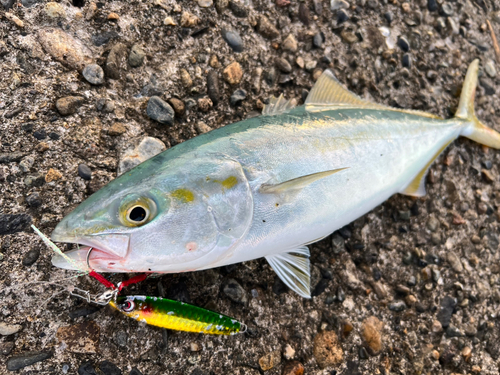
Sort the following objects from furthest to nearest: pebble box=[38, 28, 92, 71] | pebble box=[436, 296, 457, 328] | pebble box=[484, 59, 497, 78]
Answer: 1. pebble box=[484, 59, 497, 78]
2. pebble box=[436, 296, 457, 328]
3. pebble box=[38, 28, 92, 71]

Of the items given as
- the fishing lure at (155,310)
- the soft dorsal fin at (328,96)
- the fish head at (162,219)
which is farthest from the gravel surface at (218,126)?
the fish head at (162,219)

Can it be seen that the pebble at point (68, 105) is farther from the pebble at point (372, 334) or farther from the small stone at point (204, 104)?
the pebble at point (372, 334)

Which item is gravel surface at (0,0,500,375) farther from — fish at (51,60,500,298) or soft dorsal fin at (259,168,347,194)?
soft dorsal fin at (259,168,347,194)

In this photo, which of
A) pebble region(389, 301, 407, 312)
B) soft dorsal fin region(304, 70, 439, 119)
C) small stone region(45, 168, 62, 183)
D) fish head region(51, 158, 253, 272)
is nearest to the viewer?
fish head region(51, 158, 253, 272)

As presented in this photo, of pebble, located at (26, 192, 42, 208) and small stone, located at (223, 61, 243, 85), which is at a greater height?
small stone, located at (223, 61, 243, 85)

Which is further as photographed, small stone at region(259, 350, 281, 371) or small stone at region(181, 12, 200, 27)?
small stone at region(181, 12, 200, 27)

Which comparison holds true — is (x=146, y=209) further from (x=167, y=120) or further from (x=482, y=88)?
(x=482, y=88)

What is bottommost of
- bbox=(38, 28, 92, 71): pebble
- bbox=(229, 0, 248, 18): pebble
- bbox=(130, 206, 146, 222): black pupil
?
bbox=(130, 206, 146, 222): black pupil

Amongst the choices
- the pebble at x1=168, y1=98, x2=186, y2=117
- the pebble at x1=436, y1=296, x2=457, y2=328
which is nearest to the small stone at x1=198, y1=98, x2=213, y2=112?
the pebble at x1=168, y1=98, x2=186, y2=117
